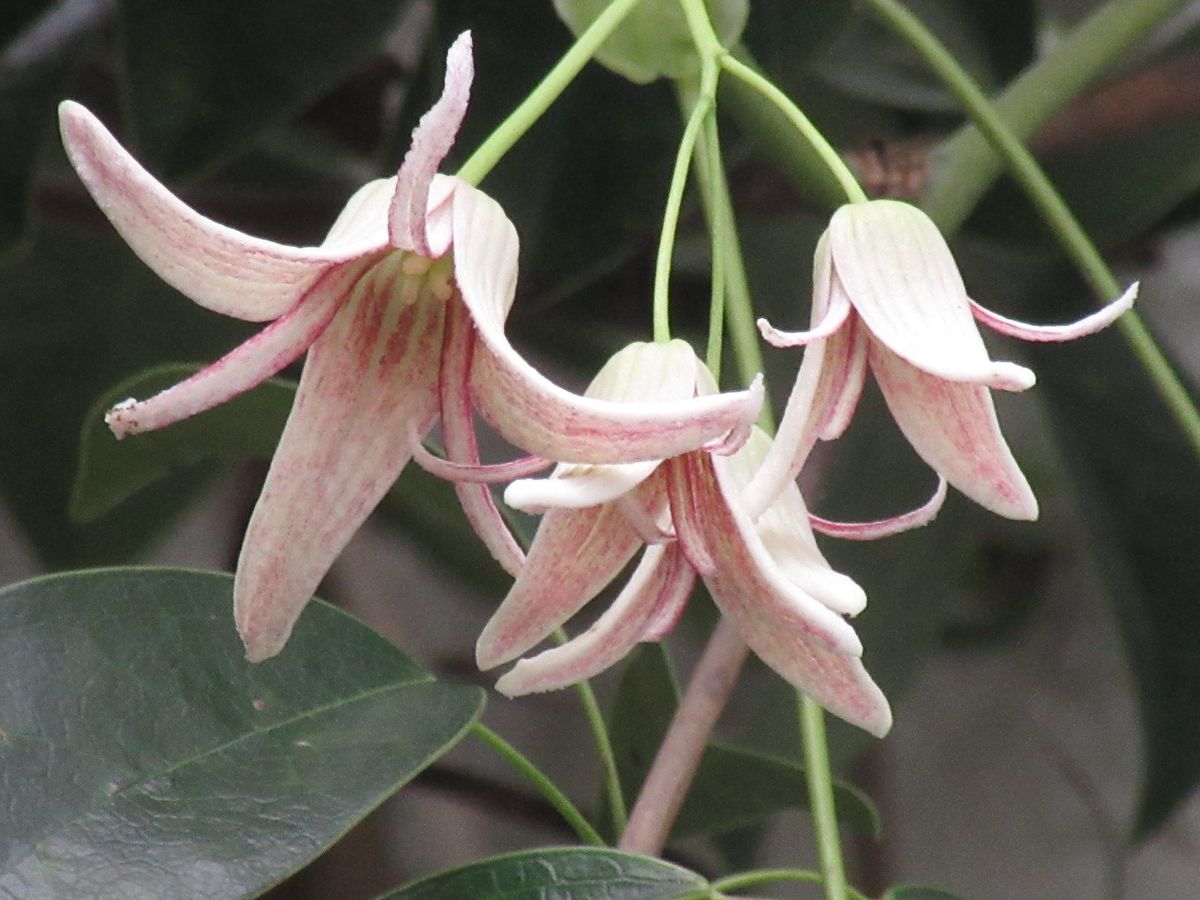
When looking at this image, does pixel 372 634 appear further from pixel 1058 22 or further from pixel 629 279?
pixel 1058 22

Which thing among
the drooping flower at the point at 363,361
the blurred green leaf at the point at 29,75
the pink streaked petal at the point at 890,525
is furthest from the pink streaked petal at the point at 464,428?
the blurred green leaf at the point at 29,75

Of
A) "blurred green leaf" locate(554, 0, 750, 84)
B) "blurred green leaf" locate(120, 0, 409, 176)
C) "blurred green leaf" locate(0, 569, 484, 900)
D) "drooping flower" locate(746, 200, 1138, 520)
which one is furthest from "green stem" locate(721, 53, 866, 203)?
"blurred green leaf" locate(120, 0, 409, 176)

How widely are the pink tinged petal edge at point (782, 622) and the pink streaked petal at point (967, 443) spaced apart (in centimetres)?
7

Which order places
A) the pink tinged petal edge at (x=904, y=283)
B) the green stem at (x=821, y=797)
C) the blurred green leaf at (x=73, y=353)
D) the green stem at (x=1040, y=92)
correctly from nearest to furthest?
the pink tinged petal edge at (x=904, y=283) < the green stem at (x=821, y=797) < the green stem at (x=1040, y=92) < the blurred green leaf at (x=73, y=353)

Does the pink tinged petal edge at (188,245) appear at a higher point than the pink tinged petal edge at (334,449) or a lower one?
higher

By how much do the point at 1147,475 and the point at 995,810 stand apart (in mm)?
703

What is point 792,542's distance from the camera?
474 mm

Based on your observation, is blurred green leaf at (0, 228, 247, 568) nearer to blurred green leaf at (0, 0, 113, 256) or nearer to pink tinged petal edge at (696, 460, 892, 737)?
blurred green leaf at (0, 0, 113, 256)

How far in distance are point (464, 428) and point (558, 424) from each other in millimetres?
76

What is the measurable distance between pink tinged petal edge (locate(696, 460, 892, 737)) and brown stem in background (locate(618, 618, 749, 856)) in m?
0.13

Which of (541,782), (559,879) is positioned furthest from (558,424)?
(541,782)

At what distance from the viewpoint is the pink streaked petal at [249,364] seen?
43cm

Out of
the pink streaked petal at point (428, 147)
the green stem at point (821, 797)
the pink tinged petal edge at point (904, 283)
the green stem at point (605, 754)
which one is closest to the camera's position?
the pink streaked petal at point (428, 147)

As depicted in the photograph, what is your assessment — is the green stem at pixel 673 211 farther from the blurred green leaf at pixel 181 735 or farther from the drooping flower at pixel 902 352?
the blurred green leaf at pixel 181 735
